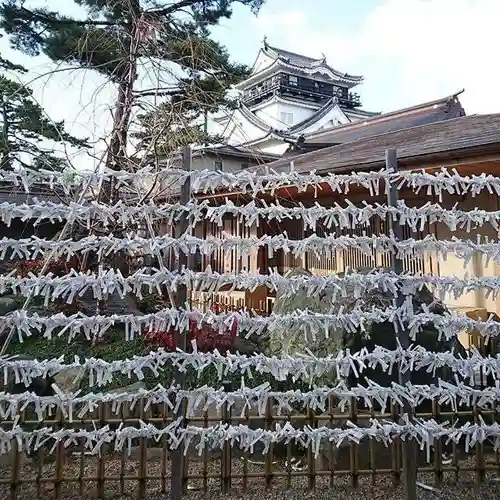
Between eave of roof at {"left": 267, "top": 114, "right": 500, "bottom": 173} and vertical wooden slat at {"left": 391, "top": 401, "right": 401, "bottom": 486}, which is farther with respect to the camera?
eave of roof at {"left": 267, "top": 114, "right": 500, "bottom": 173}

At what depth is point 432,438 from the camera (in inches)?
86.0

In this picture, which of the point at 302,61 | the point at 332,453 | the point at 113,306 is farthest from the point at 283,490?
the point at 302,61

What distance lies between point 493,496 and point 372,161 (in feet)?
15.2

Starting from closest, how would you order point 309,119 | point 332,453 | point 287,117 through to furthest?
point 332,453
point 309,119
point 287,117

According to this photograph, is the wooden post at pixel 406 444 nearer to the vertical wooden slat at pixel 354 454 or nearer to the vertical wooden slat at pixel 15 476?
the vertical wooden slat at pixel 354 454

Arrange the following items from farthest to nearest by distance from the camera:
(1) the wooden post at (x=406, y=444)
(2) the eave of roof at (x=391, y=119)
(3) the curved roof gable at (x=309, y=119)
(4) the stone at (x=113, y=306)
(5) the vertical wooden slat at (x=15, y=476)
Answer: (3) the curved roof gable at (x=309, y=119) < (2) the eave of roof at (x=391, y=119) < (4) the stone at (x=113, y=306) < (5) the vertical wooden slat at (x=15, y=476) < (1) the wooden post at (x=406, y=444)

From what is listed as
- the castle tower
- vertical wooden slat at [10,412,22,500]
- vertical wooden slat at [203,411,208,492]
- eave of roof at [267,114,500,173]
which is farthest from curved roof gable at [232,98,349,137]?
vertical wooden slat at [10,412,22,500]

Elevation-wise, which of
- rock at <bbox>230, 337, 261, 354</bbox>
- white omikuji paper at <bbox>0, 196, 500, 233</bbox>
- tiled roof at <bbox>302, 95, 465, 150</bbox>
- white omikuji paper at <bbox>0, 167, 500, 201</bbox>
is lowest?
rock at <bbox>230, 337, 261, 354</bbox>

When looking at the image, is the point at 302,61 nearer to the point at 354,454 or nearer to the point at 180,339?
the point at 354,454

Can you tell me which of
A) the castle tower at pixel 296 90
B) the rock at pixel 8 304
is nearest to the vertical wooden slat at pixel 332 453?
the rock at pixel 8 304

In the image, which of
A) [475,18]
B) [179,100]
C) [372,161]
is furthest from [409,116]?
[179,100]

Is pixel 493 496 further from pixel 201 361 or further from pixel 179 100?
pixel 179 100

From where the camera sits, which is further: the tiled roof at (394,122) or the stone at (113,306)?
the tiled roof at (394,122)

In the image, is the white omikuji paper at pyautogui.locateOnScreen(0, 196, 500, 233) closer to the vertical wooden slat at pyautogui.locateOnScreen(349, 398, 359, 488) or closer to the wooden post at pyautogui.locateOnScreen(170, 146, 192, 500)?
the wooden post at pyautogui.locateOnScreen(170, 146, 192, 500)
